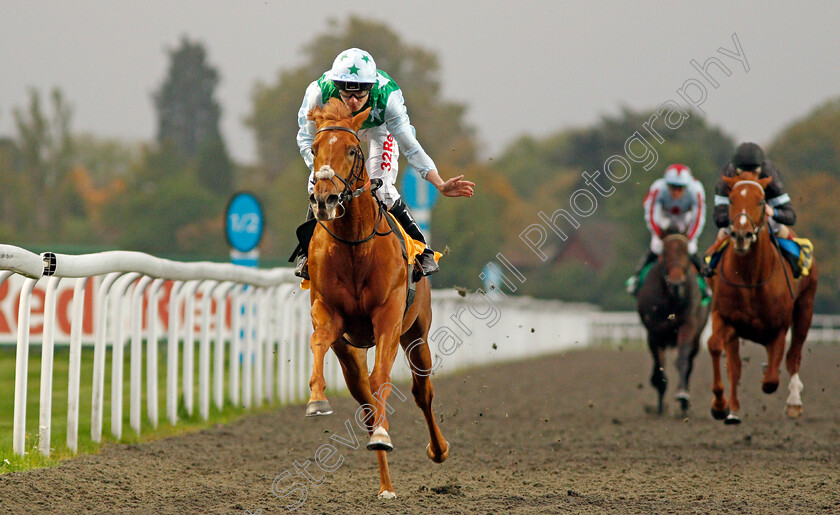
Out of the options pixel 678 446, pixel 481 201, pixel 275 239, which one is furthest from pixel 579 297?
pixel 678 446

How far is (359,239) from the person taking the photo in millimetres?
5531

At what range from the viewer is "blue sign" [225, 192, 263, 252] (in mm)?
12273

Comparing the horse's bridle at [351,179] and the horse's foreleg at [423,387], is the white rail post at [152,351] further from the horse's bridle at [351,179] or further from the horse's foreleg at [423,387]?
the horse's bridle at [351,179]

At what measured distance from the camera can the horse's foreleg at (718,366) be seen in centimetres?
896

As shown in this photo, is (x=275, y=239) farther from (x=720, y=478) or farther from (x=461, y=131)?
(x=720, y=478)

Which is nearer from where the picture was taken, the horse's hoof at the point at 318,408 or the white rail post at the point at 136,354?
the horse's hoof at the point at 318,408

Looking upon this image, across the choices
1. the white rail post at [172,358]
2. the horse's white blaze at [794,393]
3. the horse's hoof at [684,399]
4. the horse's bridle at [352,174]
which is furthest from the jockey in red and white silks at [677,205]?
the horse's bridle at [352,174]

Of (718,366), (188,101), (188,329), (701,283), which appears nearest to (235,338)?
(188,329)

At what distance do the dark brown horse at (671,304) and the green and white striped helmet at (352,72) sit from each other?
682 centimetres

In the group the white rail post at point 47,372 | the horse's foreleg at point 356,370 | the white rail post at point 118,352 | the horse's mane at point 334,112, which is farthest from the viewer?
the white rail post at point 118,352

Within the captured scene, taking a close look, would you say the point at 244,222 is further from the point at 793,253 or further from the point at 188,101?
the point at 188,101

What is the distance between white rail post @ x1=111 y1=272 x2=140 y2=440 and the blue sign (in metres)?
5.04

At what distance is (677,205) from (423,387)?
6302 millimetres

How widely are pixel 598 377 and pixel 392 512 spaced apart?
44.7 feet
